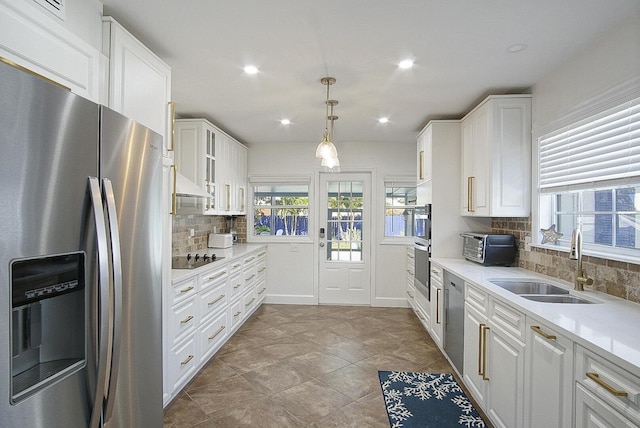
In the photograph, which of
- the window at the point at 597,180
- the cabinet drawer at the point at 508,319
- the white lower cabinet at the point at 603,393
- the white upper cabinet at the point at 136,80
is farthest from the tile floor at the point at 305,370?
the white upper cabinet at the point at 136,80

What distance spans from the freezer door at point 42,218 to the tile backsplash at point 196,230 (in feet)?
9.24

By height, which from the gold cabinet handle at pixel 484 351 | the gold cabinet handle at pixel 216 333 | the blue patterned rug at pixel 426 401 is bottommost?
the blue patterned rug at pixel 426 401

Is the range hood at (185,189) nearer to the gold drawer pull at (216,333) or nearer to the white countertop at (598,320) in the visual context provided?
the gold drawer pull at (216,333)

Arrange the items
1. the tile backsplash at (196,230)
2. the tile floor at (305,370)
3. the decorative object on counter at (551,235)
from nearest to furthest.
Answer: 1. the tile floor at (305,370)
2. the decorative object on counter at (551,235)
3. the tile backsplash at (196,230)

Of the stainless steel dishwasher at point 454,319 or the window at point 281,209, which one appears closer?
the stainless steel dishwasher at point 454,319

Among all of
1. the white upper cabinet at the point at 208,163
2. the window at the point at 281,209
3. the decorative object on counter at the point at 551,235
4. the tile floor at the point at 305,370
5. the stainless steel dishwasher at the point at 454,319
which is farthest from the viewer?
the window at the point at 281,209

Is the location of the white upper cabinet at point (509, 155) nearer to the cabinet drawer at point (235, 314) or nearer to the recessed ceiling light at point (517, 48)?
the recessed ceiling light at point (517, 48)

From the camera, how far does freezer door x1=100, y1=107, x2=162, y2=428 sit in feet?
4.11

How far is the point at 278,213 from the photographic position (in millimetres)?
5535

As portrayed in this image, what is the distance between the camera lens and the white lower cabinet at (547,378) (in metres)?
1.49

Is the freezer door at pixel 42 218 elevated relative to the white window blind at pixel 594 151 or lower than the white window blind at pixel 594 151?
lower

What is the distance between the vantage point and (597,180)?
2193mm

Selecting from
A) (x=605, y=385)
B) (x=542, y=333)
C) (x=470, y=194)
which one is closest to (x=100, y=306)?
(x=605, y=385)

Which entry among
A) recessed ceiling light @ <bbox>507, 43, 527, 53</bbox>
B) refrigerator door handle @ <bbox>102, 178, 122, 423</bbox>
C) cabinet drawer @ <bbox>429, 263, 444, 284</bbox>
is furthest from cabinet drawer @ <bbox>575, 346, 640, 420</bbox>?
cabinet drawer @ <bbox>429, 263, 444, 284</bbox>
